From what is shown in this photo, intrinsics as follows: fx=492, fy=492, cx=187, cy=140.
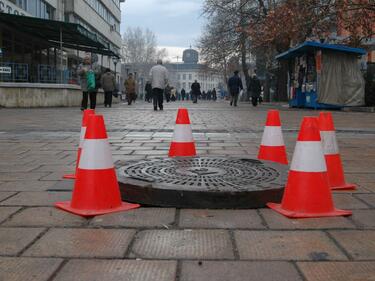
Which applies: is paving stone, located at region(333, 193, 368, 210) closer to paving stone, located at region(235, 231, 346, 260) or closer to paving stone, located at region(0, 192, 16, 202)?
paving stone, located at region(235, 231, 346, 260)

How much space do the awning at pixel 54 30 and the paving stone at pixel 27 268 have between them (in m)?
20.9

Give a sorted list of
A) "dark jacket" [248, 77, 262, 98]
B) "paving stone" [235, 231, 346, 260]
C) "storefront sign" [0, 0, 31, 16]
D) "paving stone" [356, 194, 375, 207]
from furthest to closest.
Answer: "dark jacket" [248, 77, 262, 98], "storefront sign" [0, 0, 31, 16], "paving stone" [356, 194, 375, 207], "paving stone" [235, 231, 346, 260]

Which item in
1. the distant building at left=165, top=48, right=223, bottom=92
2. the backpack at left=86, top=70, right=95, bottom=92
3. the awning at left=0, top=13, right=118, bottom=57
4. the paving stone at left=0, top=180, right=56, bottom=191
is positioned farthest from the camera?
the distant building at left=165, top=48, right=223, bottom=92

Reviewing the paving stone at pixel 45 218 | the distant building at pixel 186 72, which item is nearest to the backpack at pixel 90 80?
the paving stone at pixel 45 218

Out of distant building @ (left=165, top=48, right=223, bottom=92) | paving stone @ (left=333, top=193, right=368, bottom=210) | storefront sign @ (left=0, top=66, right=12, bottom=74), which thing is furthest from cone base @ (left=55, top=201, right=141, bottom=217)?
distant building @ (left=165, top=48, right=223, bottom=92)

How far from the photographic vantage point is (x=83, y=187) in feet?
11.7

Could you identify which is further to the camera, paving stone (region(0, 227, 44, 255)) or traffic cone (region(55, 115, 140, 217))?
traffic cone (region(55, 115, 140, 217))

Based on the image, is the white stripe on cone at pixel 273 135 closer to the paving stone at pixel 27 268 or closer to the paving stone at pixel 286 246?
the paving stone at pixel 286 246

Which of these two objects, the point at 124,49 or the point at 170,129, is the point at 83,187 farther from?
the point at 124,49

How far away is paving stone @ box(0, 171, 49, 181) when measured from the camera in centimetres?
489

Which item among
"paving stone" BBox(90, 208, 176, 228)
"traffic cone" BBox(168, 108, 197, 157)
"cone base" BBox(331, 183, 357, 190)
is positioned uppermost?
"traffic cone" BBox(168, 108, 197, 157)

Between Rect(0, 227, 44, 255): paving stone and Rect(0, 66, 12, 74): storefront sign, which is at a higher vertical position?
Rect(0, 66, 12, 74): storefront sign

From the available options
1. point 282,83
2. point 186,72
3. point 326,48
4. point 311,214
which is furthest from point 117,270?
point 186,72

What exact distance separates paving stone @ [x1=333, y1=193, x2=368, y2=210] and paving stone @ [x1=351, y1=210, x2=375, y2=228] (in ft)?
0.47
